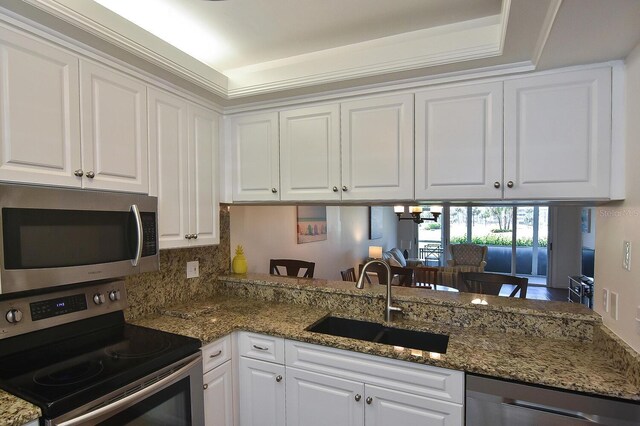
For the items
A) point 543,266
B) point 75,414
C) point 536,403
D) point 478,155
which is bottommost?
point 543,266

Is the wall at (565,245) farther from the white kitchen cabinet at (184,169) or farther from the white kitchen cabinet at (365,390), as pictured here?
the white kitchen cabinet at (184,169)

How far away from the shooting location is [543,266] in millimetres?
7301

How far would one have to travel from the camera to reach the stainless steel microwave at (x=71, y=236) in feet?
4.00

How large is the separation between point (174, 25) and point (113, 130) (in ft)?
2.05

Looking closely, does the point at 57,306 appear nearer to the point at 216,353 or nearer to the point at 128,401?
the point at 128,401

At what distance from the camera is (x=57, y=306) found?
5.07 feet

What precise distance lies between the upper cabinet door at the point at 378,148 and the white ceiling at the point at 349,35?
0.15 m

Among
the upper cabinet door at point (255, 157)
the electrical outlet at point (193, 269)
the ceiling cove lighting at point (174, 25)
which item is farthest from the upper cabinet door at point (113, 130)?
the electrical outlet at point (193, 269)

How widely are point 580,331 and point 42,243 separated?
7.92ft

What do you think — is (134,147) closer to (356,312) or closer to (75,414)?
(75,414)

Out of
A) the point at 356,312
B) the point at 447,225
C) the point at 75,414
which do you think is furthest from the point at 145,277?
the point at 447,225

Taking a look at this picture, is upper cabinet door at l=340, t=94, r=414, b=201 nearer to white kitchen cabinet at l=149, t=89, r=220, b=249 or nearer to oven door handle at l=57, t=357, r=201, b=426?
white kitchen cabinet at l=149, t=89, r=220, b=249

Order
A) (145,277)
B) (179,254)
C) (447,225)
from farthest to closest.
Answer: (447,225)
(179,254)
(145,277)

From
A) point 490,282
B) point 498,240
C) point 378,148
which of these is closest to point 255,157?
point 378,148
